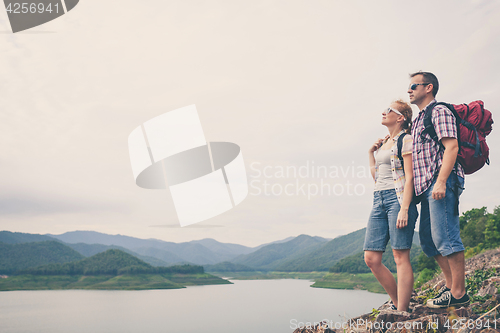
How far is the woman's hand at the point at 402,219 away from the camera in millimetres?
3533

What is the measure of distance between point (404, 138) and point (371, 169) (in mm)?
588

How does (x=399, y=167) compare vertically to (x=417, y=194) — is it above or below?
above

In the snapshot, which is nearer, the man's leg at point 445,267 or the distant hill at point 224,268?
the man's leg at point 445,267

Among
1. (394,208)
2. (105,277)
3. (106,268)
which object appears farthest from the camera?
(106,268)

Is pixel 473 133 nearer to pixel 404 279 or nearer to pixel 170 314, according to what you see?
pixel 404 279

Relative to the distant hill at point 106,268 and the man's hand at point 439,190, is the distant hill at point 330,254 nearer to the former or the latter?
the distant hill at point 106,268

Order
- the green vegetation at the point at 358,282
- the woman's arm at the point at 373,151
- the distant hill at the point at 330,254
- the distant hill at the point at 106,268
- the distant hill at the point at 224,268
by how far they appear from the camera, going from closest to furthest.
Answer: the woman's arm at the point at 373,151 → the green vegetation at the point at 358,282 → the distant hill at the point at 106,268 → the distant hill at the point at 330,254 → the distant hill at the point at 224,268

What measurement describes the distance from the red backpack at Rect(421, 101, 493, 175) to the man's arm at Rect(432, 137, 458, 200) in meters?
0.16

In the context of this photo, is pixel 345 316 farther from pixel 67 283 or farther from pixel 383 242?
pixel 67 283

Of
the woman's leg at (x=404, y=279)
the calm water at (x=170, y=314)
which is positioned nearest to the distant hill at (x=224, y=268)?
the calm water at (x=170, y=314)

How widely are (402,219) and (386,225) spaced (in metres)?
0.33

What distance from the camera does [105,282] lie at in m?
121

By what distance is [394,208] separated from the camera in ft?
12.3

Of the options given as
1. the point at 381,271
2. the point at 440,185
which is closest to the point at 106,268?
the point at 381,271
